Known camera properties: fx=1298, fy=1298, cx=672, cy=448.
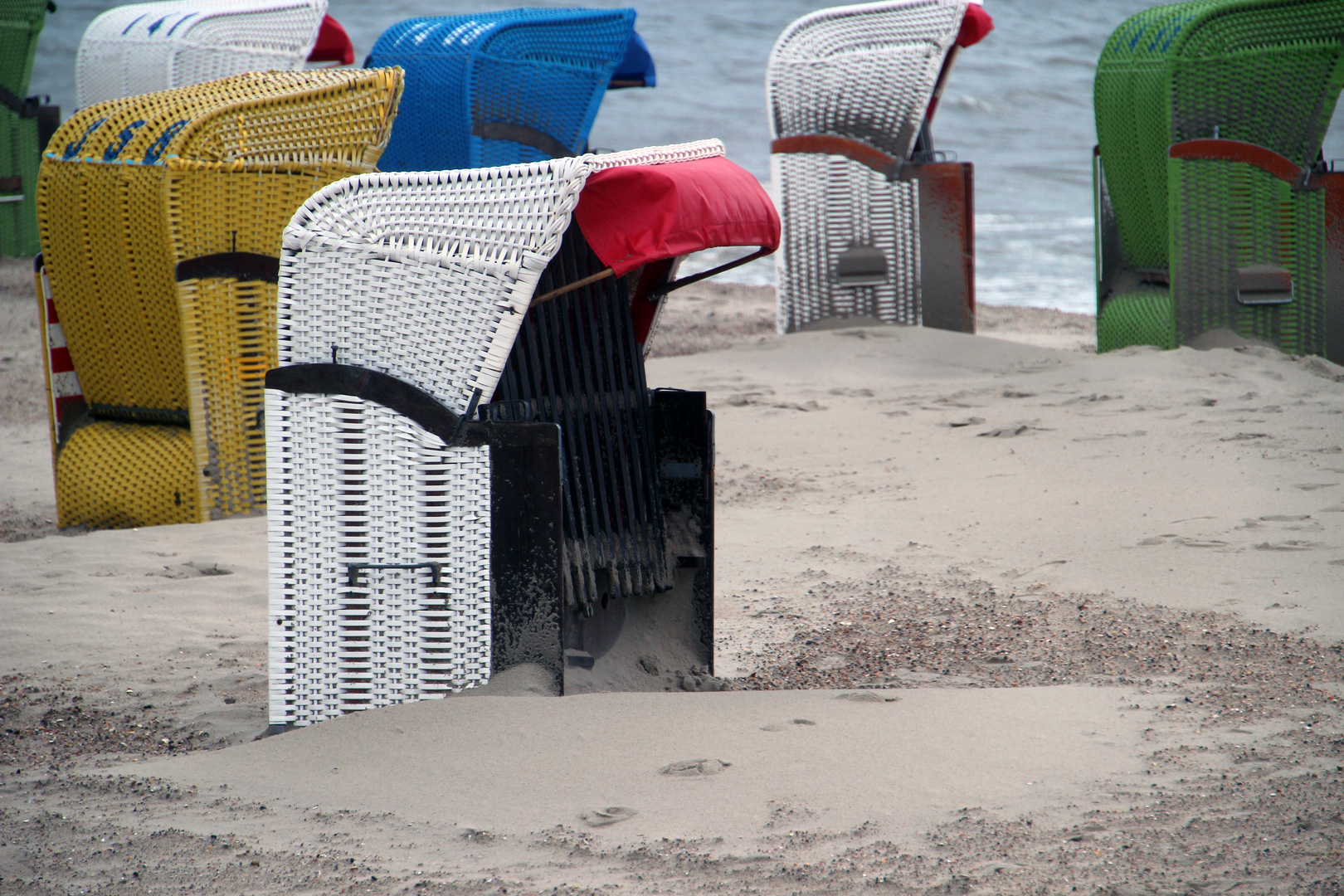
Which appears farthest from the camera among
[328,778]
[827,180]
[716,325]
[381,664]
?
[716,325]

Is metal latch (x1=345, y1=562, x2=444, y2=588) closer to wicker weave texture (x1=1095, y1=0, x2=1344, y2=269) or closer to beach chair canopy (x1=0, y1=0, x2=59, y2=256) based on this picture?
wicker weave texture (x1=1095, y1=0, x2=1344, y2=269)

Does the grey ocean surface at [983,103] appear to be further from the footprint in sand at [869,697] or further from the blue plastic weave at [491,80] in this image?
the footprint in sand at [869,697]

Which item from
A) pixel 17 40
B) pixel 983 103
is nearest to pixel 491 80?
pixel 17 40

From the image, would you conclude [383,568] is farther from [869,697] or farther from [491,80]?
[491,80]

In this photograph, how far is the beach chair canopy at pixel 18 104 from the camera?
13523 mm

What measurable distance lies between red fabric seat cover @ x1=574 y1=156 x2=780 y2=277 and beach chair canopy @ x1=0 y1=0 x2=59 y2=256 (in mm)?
11891

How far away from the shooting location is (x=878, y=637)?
4.75 m

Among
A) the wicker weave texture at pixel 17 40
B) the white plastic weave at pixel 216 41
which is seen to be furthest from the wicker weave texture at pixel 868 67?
the wicker weave texture at pixel 17 40

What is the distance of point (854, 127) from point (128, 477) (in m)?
6.71

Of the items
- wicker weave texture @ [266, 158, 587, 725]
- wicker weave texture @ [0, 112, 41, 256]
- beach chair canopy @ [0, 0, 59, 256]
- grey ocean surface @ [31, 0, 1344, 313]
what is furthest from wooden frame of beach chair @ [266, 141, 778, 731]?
grey ocean surface @ [31, 0, 1344, 313]

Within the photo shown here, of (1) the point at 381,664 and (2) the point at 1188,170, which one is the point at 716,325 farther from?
(1) the point at 381,664

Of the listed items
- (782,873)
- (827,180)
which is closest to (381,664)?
(782,873)

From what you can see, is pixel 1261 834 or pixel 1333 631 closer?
pixel 1261 834

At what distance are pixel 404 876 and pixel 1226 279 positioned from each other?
7.62 m
